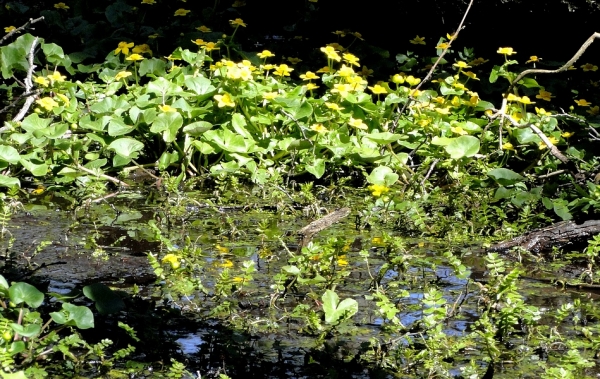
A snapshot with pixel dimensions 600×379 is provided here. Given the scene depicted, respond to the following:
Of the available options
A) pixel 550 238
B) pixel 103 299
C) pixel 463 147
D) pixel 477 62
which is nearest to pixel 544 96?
pixel 477 62

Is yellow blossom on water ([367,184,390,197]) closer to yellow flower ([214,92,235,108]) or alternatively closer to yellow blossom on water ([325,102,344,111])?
yellow blossom on water ([325,102,344,111])

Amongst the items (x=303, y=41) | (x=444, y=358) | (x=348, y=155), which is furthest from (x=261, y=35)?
(x=444, y=358)

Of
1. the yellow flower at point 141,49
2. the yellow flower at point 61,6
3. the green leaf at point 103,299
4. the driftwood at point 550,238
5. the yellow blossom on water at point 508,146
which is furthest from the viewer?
the yellow flower at point 61,6

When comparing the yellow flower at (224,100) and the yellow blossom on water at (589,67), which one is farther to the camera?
the yellow blossom on water at (589,67)

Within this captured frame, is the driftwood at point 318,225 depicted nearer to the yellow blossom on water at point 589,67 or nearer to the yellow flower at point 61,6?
the yellow blossom on water at point 589,67

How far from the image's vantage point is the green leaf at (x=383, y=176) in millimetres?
4669

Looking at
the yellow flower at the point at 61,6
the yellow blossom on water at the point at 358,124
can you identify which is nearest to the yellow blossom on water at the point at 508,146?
the yellow blossom on water at the point at 358,124

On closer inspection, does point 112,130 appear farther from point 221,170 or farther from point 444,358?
point 444,358

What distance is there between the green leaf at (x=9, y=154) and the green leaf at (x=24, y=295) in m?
2.07

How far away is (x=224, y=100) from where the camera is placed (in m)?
4.95

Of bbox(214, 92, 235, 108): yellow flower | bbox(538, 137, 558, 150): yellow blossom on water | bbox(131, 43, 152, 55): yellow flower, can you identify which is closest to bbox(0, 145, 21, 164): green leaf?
bbox(214, 92, 235, 108): yellow flower

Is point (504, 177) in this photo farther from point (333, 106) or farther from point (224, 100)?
point (224, 100)

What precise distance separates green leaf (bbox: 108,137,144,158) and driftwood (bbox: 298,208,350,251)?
1.19 metres

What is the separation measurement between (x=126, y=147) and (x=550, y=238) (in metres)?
2.18
